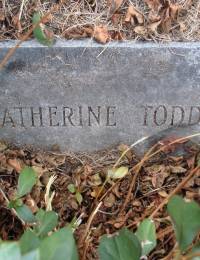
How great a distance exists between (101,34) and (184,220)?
4.27 ft

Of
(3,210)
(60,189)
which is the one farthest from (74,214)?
(3,210)

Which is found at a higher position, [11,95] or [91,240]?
[11,95]

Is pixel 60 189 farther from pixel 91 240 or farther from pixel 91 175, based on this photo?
pixel 91 240

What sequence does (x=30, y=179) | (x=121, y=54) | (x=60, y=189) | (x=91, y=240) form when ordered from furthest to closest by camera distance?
(x=60, y=189), (x=121, y=54), (x=91, y=240), (x=30, y=179)

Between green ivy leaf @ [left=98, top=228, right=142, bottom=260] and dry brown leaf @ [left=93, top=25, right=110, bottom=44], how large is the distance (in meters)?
1.30

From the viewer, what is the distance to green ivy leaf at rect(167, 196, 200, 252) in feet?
2.25

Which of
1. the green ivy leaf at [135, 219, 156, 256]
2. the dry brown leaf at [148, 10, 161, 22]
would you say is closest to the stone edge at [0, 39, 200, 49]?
the dry brown leaf at [148, 10, 161, 22]

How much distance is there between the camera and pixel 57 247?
539 millimetres

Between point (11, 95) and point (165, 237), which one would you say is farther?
point (11, 95)

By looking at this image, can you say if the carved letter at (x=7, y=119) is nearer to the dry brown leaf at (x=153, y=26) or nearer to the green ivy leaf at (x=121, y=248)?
the dry brown leaf at (x=153, y=26)

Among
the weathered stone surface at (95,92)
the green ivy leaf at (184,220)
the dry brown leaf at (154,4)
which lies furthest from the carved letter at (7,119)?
the green ivy leaf at (184,220)

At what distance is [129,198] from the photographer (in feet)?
6.52

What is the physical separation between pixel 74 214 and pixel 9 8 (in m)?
0.87

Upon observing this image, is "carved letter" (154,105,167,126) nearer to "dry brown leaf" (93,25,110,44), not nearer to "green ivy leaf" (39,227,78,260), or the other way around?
"dry brown leaf" (93,25,110,44)
